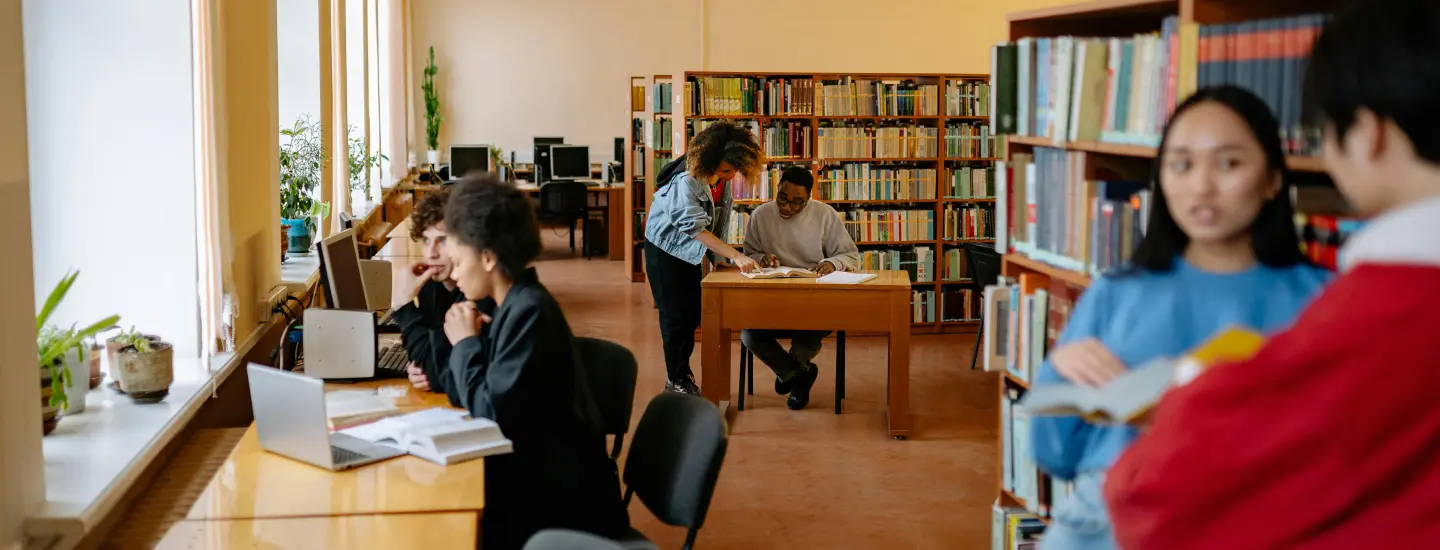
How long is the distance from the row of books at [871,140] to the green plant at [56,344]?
6019 millimetres

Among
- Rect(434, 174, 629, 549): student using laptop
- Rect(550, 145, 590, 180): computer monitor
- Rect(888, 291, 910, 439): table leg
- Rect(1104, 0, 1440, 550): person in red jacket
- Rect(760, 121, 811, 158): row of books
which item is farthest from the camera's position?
Rect(550, 145, 590, 180): computer monitor

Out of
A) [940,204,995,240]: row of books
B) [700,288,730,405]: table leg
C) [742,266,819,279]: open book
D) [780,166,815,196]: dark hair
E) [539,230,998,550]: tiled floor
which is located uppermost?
[780,166,815,196]: dark hair

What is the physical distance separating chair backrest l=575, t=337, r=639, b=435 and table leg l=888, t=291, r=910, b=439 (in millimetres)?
2433

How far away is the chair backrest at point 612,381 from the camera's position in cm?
385

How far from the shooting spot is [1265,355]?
1154 millimetres

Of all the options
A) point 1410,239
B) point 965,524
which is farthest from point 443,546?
point 965,524

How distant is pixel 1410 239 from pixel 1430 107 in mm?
169

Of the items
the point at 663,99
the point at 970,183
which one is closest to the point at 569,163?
the point at 663,99

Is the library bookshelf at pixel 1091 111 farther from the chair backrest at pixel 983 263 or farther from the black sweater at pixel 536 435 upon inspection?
the chair backrest at pixel 983 263

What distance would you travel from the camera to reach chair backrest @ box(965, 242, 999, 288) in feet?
24.8

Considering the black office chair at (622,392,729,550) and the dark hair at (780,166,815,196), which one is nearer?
the black office chair at (622,392,729,550)

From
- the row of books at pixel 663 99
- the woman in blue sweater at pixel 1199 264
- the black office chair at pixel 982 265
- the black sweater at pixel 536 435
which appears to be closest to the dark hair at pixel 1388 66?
the woman in blue sweater at pixel 1199 264

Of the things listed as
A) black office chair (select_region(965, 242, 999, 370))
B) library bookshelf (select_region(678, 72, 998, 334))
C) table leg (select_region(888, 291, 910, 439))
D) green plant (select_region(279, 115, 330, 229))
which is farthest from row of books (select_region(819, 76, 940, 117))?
green plant (select_region(279, 115, 330, 229))

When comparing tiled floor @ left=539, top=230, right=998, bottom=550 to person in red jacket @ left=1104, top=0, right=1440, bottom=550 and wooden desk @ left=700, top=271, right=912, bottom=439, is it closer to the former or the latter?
wooden desk @ left=700, top=271, right=912, bottom=439
